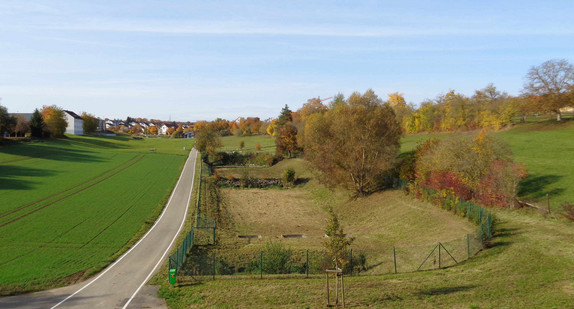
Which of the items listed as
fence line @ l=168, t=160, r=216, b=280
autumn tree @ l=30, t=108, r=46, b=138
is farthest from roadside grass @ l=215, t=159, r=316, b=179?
autumn tree @ l=30, t=108, r=46, b=138

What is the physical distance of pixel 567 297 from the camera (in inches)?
607

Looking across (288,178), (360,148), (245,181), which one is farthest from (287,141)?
(360,148)

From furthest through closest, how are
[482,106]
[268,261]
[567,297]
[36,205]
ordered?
[482,106], [36,205], [268,261], [567,297]

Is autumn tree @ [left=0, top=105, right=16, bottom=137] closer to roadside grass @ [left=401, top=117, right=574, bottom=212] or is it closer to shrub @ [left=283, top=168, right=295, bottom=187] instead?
shrub @ [left=283, top=168, right=295, bottom=187]

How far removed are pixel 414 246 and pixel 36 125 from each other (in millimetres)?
112855

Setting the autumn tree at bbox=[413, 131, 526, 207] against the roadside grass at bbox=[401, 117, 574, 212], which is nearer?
the autumn tree at bbox=[413, 131, 526, 207]

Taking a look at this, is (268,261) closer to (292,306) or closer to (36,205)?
(292,306)

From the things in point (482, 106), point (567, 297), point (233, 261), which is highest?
point (482, 106)

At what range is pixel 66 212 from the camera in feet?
126

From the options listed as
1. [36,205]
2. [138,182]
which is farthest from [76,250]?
[138,182]

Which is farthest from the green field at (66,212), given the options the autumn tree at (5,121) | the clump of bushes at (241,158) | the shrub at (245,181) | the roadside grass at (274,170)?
the clump of bushes at (241,158)

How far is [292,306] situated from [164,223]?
75.9ft

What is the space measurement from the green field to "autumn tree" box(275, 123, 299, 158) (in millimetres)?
26117

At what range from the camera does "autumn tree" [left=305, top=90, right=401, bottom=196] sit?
4653 centimetres
